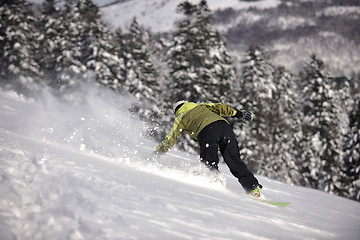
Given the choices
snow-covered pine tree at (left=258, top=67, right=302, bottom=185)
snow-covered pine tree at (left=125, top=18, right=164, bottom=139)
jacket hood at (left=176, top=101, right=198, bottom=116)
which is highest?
jacket hood at (left=176, top=101, right=198, bottom=116)

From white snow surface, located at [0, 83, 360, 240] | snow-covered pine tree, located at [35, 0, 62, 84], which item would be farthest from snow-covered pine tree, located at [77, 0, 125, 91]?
white snow surface, located at [0, 83, 360, 240]

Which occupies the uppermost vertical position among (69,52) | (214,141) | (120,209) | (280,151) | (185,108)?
(185,108)

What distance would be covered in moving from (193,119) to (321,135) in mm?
19471

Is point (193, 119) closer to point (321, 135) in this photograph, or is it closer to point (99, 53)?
point (321, 135)

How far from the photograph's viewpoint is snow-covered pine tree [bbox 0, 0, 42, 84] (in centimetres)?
2066

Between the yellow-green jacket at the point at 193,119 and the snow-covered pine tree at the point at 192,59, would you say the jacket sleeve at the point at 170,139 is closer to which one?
the yellow-green jacket at the point at 193,119

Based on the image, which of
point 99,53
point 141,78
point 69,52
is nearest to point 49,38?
point 69,52

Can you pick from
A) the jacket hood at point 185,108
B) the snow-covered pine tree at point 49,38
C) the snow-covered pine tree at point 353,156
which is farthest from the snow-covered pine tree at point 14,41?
the snow-covered pine tree at point 353,156

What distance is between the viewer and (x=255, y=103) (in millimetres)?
19188

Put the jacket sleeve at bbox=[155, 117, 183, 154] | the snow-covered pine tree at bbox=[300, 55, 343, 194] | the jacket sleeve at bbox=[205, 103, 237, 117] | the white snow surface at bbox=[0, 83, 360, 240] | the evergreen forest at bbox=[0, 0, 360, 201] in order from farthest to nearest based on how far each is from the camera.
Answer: the snow-covered pine tree at bbox=[300, 55, 343, 194] < the evergreen forest at bbox=[0, 0, 360, 201] < the jacket sleeve at bbox=[205, 103, 237, 117] < the jacket sleeve at bbox=[155, 117, 183, 154] < the white snow surface at bbox=[0, 83, 360, 240]

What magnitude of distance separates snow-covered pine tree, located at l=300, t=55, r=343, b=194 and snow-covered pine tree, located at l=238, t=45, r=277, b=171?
11.2 ft

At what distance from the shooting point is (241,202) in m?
3.80

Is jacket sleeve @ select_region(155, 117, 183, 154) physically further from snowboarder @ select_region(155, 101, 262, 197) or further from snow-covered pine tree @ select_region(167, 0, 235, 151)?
snow-covered pine tree @ select_region(167, 0, 235, 151)

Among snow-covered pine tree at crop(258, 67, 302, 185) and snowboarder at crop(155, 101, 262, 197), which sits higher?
snowboarder at crop(155, 101, 262, 197)
